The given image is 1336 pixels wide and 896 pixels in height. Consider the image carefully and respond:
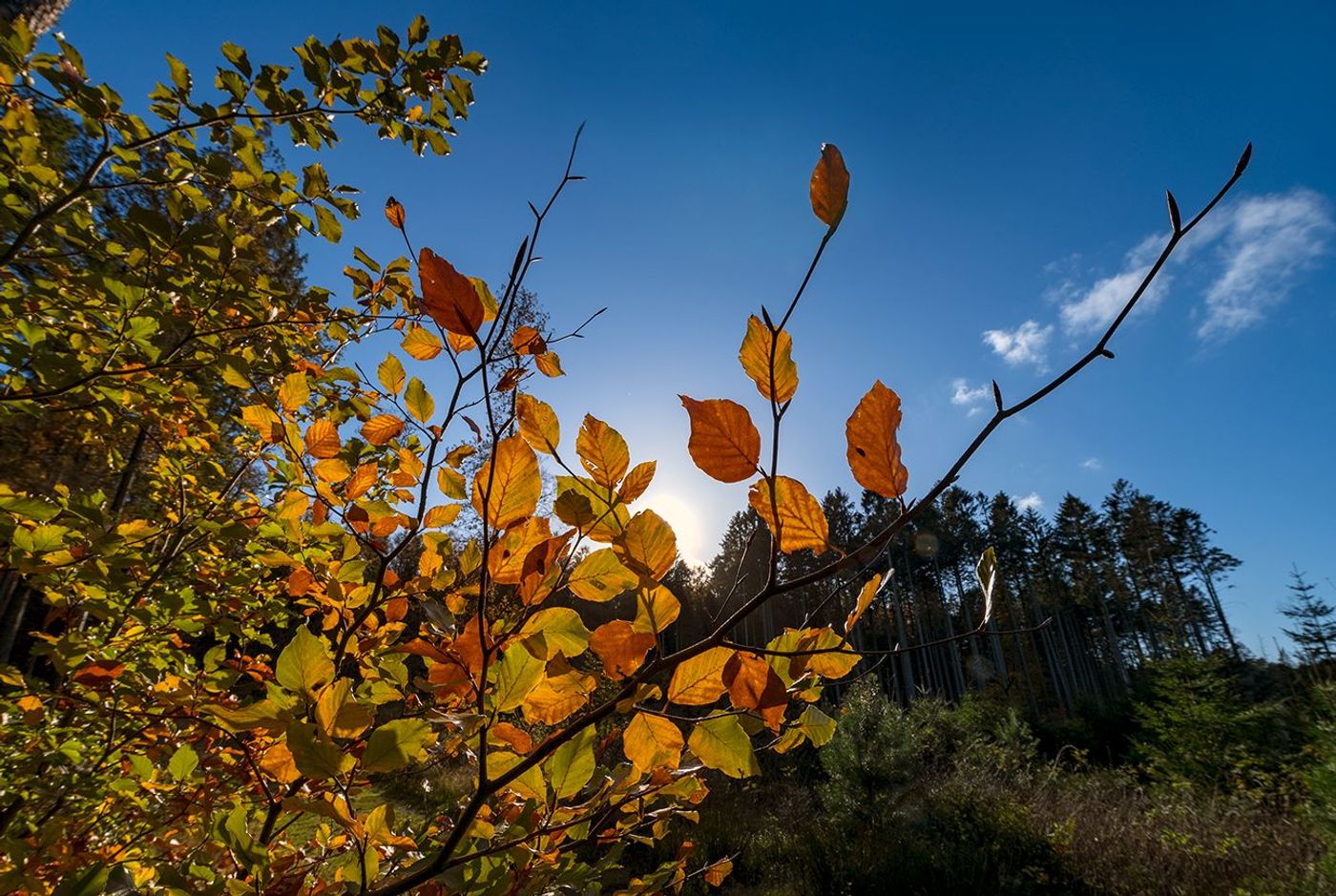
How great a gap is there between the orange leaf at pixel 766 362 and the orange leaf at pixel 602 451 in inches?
6.1

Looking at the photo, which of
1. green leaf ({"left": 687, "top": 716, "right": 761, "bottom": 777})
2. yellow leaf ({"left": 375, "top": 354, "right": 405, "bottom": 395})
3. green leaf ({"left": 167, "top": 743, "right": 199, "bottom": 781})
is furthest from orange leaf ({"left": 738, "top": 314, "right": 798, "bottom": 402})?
green leaf ({"left": 167, "top": 743, "right": 199, "bottom": 781})

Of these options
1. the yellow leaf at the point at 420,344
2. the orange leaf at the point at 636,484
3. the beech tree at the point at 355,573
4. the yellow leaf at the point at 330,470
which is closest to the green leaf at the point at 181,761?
the beech tree at the point at 355,573

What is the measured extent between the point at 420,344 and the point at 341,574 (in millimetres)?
541

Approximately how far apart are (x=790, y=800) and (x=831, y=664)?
1122 centimetres

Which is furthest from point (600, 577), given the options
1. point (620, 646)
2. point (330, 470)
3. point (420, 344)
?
point (330, 470)

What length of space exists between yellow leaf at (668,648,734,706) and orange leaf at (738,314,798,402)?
286 mm

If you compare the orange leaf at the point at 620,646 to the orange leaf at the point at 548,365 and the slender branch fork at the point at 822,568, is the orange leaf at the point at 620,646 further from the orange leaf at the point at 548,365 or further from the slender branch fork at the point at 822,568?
the orange leaf at the point at 548,365

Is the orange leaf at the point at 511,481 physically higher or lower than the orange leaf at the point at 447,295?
lower

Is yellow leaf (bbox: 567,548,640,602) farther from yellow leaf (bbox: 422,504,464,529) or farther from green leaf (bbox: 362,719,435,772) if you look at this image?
yellow leaf (bbox: 422,504,464,529)

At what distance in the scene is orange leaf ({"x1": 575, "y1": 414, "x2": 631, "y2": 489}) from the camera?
54cm

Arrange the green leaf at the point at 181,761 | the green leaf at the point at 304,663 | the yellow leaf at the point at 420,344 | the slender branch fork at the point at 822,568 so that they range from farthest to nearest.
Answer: the green leaf at the point at 181,761 < the yellow leaf at the point at 420,344 < the green leaf at the point at 304,663 < the slender branch fork at the point at 822,568

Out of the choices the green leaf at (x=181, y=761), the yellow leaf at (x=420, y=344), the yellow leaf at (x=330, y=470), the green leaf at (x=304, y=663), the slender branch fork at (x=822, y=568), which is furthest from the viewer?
the yellow leaf at (x=330, y=470)

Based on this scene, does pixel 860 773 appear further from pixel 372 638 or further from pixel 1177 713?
pixel 372 638

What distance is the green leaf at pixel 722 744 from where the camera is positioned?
1.91ft
